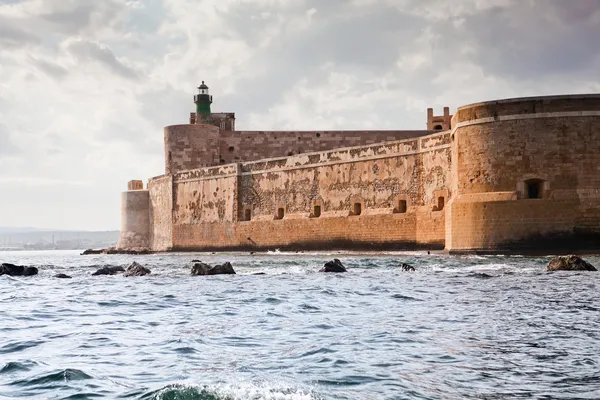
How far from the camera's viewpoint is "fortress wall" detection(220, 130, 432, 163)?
45469 mm

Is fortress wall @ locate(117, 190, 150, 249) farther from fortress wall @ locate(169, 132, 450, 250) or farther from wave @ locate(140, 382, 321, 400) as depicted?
wave @ locate(140, 382, 321, 400)

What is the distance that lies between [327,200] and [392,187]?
3839 mm

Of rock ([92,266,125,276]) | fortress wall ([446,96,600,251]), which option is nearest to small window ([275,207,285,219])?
fortress wall ([446,96,600,251])

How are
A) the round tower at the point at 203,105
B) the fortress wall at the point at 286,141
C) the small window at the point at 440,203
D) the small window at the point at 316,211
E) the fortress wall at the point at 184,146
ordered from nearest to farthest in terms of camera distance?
the small window at the point at 440,203 < the small window at the point at 316,211 < the fortress wall at the point at 184,146 < the fortress wall at the point at 286,141 < the round tower at the point at 203,105

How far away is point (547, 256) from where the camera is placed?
2288cm

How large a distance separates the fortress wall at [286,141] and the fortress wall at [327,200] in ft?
12.9

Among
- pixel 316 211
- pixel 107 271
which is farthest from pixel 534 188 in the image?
pixel 316 211

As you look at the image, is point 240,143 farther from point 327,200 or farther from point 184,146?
point 327,200

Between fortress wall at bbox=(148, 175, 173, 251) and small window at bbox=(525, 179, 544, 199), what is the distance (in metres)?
23.9

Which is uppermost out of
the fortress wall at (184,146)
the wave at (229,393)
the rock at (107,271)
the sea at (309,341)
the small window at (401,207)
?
the fortress wall at (184,146)

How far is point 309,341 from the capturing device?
862 cm

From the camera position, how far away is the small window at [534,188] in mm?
23828

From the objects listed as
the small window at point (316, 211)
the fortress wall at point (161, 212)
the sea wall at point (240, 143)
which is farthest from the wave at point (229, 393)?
the sea wall at point (240, 143)

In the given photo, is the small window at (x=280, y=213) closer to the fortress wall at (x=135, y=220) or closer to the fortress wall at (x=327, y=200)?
the fortress wall at (x=327, y=200)
